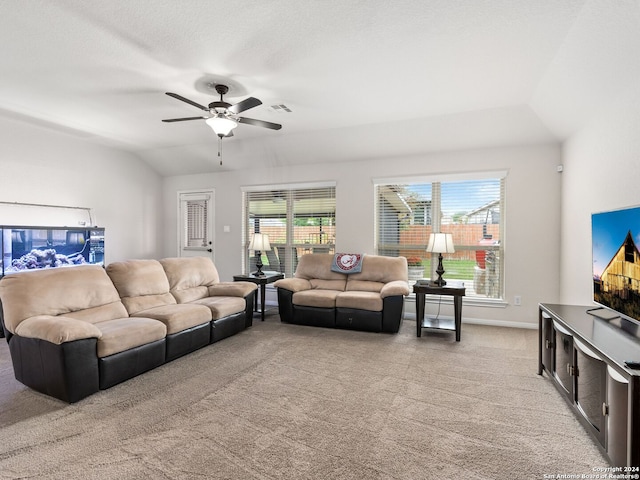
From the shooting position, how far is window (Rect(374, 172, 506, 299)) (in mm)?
4766

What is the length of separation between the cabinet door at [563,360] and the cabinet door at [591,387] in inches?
3.5

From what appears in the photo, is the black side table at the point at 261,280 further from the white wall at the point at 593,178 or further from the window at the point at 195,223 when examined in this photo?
the white wall at the point at 593,178

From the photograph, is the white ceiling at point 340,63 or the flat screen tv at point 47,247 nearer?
the white ceiling at point 340,63

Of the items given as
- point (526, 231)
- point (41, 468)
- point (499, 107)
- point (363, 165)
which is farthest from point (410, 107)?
point (41, 468)

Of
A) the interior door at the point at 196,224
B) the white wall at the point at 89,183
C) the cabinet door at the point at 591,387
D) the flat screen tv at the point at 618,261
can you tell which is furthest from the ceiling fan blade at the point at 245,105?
the interior door at the point at 196,224

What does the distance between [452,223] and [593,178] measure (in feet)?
6.02

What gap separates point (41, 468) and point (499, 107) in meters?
5.05

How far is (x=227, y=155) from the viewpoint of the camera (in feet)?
19.4

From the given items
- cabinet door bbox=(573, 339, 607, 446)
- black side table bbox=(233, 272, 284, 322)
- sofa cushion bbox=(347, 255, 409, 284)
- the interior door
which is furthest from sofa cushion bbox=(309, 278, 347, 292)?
cabinet door bbox=(573, 339, 607, 446)

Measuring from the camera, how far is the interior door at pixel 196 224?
261 inches

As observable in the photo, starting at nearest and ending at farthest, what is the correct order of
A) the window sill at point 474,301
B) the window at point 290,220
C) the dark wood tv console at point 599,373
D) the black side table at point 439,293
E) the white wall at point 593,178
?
1. the dark wood tv console at point 599,373
2. the white wall at point 593,178
3. the black side table at point 439,293
4. the window sill at point 474,301
5. the window at point 290,220

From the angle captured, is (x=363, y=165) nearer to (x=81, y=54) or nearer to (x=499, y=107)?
(x=499, y=107)

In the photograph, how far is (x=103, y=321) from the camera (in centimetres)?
314

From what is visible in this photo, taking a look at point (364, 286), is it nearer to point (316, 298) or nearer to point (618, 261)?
point (316, 298)
